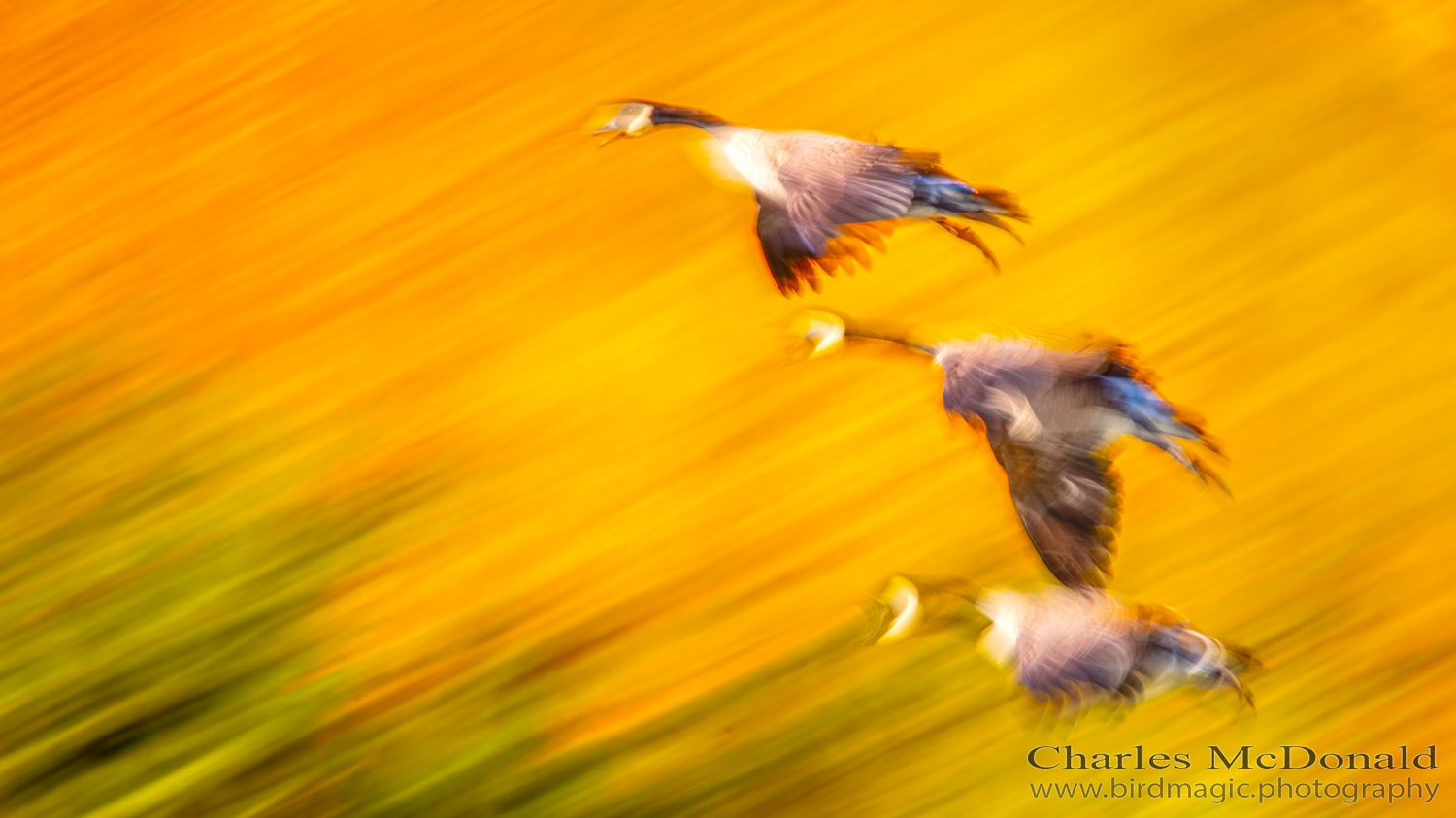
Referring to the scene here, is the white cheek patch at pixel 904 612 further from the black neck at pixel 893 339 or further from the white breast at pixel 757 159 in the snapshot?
the white breast at pixel 757 159

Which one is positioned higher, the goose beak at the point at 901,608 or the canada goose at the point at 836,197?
the canada goose at the point at 836,197

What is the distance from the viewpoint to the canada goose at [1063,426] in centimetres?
95

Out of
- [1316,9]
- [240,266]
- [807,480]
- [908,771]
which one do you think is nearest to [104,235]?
[240,266]

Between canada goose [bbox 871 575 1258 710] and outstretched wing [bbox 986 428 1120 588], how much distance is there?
0.08ft

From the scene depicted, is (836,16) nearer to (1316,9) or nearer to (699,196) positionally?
(699,196)

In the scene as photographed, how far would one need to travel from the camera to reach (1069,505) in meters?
0.95

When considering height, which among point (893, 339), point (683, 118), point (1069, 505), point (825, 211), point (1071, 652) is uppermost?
point (683, 118)

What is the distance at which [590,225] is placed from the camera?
1.02 meters

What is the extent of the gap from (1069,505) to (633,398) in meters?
0.40

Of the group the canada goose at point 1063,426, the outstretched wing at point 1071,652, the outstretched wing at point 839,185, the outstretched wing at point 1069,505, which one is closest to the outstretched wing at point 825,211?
the outstretched wing at point 839,185

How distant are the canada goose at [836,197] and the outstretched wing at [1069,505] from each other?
0.18 metres

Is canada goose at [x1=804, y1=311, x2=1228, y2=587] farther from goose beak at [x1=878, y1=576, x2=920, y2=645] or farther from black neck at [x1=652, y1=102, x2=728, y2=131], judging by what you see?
black neck at [x1=652, y1=102, x2=728, y2=131]

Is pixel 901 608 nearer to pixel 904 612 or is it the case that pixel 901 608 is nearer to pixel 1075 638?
pixel 904 612

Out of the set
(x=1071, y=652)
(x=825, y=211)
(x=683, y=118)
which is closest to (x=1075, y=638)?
(x=1071, y=652)
